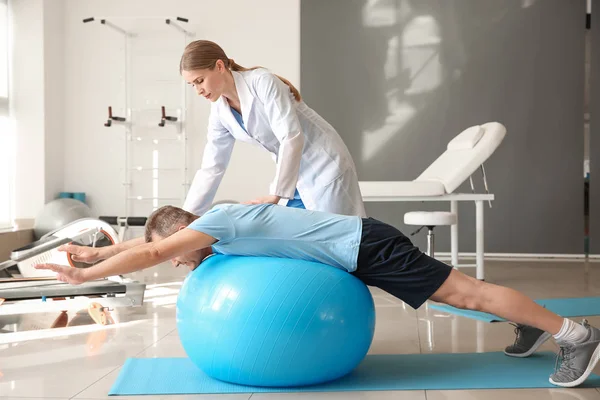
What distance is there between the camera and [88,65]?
7.54 meters

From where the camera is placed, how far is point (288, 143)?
2.59 m

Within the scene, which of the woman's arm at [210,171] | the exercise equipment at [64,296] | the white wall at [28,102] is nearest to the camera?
the woman's arm at [210,171]

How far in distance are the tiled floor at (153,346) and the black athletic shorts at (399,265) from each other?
33cm

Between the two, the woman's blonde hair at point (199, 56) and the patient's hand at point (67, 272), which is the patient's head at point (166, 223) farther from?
the woman's blonde hair at point (199, 56)

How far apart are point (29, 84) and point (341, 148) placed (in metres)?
5.18

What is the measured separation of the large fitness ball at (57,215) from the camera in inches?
233

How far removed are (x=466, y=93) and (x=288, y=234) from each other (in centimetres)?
532

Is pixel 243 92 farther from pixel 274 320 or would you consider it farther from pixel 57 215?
pixel 57 215

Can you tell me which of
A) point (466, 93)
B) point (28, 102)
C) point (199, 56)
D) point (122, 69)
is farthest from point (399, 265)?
point (122, 69)

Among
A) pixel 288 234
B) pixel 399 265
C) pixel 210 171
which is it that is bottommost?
pixel 399 265

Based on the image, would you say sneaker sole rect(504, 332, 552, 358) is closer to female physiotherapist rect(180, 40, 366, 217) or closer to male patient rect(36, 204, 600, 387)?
male patient rect(36, 204, 600, 387)

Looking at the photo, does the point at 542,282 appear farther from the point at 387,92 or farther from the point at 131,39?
the point at 131,39

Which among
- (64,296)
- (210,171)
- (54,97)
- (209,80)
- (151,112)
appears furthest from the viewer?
(151,112)

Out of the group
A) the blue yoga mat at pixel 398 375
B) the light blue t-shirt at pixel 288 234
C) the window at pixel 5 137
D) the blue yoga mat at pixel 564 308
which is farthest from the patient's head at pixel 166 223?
the window at pixel 5 137
